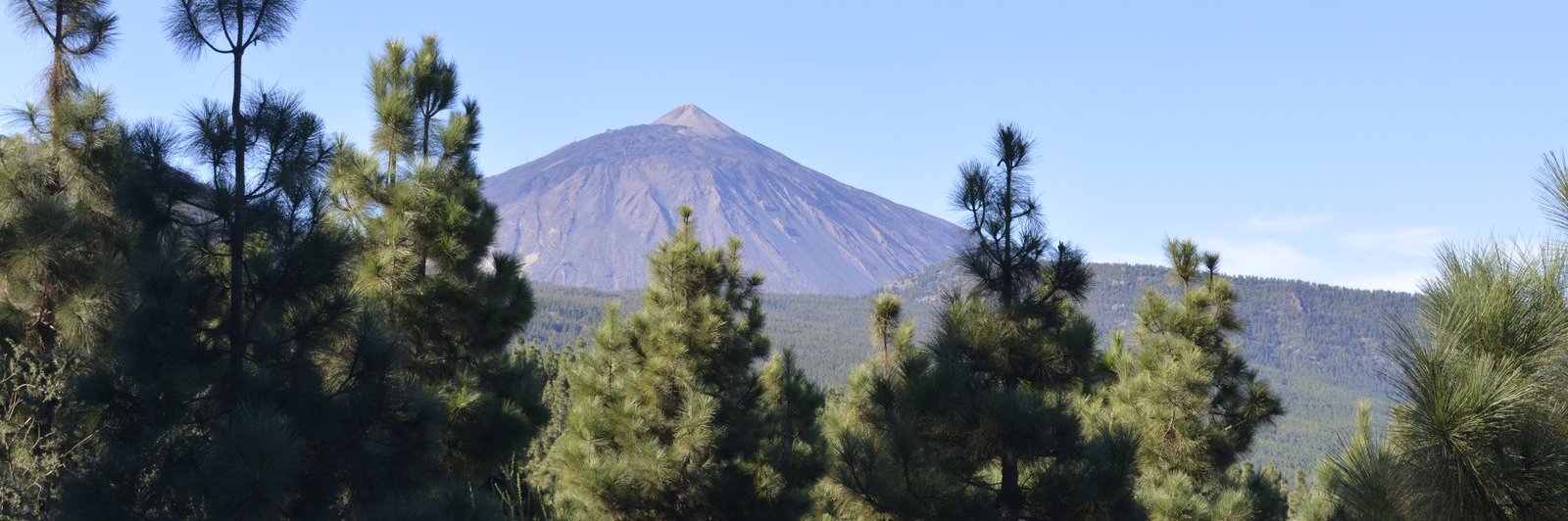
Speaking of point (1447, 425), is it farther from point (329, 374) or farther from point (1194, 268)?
point (1194, 268)

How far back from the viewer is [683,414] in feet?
59.7

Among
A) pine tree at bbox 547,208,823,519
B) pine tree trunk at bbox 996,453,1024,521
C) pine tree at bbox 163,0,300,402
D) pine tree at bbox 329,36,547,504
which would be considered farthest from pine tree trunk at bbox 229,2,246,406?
pine tree at bbox 547,208,823,519

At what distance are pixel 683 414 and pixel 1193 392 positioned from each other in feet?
26.2

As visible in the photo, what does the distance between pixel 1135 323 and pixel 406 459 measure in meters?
13.7

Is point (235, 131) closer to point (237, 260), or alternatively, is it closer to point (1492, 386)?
point (237, 260)

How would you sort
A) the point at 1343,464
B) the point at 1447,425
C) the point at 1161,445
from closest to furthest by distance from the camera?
the point at 1447,425 < the point at 1343,464 < the point at 1161,445

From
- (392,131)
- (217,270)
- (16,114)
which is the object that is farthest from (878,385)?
(16,114)

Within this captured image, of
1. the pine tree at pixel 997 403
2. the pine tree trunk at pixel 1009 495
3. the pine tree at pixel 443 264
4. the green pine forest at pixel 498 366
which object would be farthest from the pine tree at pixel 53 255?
the pine tree trunk at pixel 1009 495

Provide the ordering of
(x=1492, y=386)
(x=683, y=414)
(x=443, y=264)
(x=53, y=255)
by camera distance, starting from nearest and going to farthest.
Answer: (x=1492, y=386) → (x=53, y=255) → (x=443, y=264) → (x=683, y=414)

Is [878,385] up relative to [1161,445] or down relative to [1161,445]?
up

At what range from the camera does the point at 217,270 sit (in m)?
7.83

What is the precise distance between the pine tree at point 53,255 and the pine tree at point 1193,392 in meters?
12.0

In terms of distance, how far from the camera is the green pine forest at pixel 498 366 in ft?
18.7

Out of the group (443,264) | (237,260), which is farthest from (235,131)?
(443,264)
